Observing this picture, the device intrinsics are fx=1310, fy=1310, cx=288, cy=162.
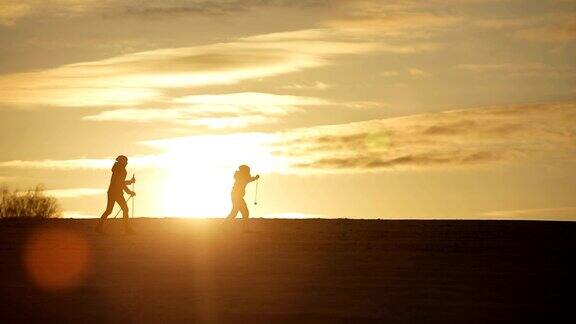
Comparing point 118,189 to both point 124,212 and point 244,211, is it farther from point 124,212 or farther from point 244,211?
point 244,211

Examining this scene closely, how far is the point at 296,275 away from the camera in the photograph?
22.0 m

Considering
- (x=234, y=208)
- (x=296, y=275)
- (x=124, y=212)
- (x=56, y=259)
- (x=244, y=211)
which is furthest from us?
(x=234, y=208)

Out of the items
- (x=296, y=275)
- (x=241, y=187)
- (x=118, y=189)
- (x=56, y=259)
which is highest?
(x=241, y=187)

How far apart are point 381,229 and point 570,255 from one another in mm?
10408

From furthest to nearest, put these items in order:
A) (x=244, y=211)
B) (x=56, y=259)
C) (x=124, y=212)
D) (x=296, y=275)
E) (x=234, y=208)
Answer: (x=234, y=208)
(x=244, y=211)
(x=124, y=212)
(x=56, y=259)
(x=296, y=275)

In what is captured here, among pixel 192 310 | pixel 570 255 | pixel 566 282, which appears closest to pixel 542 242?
pixel 570 255

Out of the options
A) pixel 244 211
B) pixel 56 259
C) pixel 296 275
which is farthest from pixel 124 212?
pixel 296 275

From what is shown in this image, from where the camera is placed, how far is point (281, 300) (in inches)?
713

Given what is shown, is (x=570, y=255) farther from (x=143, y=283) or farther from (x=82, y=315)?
(x=82, y=315)

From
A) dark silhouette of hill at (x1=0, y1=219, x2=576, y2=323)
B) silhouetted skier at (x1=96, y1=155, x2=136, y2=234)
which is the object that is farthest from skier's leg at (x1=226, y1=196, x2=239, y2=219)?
silhouetted skier at (x1=96, y1=155, x2=136, y2=234)

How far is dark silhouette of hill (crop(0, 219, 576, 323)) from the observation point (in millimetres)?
16875

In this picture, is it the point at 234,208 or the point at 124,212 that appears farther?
the point at 234,208

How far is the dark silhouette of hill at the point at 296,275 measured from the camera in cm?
1688

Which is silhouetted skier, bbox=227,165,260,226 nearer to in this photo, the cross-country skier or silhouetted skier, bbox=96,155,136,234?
the cross-country skier
